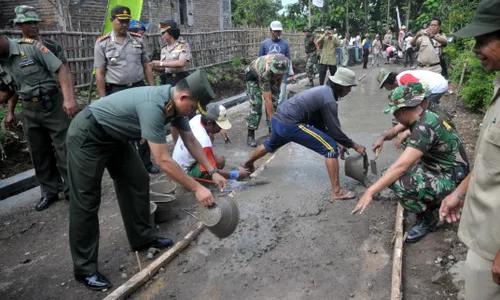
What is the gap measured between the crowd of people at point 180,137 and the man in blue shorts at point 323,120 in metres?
0.01

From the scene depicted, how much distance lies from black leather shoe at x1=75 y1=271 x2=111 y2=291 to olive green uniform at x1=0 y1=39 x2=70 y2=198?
5.89 feet

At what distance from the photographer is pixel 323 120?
4.72 meters

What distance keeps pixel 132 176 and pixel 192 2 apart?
14.5 metres

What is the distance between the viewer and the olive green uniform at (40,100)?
4145mm

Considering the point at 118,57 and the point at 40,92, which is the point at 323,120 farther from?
the point at 40,92

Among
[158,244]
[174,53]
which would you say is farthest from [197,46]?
[158,244]

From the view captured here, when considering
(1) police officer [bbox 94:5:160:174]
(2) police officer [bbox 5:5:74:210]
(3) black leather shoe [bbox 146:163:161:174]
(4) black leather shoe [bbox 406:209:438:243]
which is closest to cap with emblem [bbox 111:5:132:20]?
(1) police officer [bbox 94:5:160:174]

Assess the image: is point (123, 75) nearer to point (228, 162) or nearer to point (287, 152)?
point (228, 162)

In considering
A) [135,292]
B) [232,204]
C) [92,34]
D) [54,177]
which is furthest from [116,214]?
[92,34]

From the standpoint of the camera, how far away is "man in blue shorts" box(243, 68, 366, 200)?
4.41m

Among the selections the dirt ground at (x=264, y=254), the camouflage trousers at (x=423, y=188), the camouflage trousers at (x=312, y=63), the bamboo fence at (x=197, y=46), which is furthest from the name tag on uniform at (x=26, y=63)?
the camouflage trousers at (x=312, y=63)

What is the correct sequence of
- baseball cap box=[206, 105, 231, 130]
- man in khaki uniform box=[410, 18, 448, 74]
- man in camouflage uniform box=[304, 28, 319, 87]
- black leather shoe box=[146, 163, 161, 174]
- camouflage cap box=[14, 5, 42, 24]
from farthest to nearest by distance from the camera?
man in camouflage uniform box=[304, 28, 319, 87] < man in khaki uniform box=[410, 18, 448, 74] < black leather shoe box=[146, 163, 161, 174] < baseball cap box=[206, 105, 231, 130] < camouflage cap box=[14, 5, 42, 24]

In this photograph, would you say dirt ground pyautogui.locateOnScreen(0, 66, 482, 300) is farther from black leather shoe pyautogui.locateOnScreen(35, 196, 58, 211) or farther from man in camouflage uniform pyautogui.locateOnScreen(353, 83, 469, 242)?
man in camouflage uniform pyautogui.locateOnScreen(353, 83, 469, 242)

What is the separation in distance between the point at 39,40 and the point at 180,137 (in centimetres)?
213
